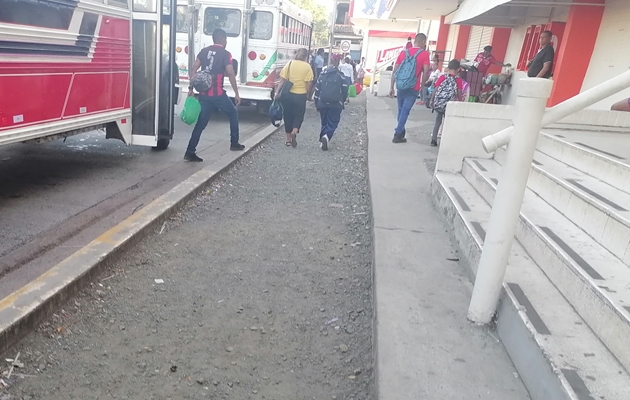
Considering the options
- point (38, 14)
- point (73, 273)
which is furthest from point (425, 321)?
point (38, 14)

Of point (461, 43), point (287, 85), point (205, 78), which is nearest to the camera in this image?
point (205, 78)

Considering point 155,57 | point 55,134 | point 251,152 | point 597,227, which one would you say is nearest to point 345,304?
point 597,227

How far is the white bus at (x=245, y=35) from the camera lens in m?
11.2

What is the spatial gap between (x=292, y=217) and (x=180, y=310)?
2181 millimetres

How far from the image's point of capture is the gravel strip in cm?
260

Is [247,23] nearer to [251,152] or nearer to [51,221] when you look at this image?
[251,152]

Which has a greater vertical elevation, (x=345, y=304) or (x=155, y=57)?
(x=155, y=57)

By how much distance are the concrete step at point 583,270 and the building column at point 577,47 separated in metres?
5.60

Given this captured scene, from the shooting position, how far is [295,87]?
28.1ft

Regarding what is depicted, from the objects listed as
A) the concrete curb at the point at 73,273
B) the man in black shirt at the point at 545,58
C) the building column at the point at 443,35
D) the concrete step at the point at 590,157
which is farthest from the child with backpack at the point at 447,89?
the building column at the point at 443,35

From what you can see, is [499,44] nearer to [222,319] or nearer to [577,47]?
[577,47]

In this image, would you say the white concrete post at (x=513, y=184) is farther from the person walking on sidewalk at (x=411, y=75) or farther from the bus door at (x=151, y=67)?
the person walking on sidewalk at (x=411, y=75)

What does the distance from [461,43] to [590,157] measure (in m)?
15.7

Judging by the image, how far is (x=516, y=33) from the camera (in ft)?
43.6
